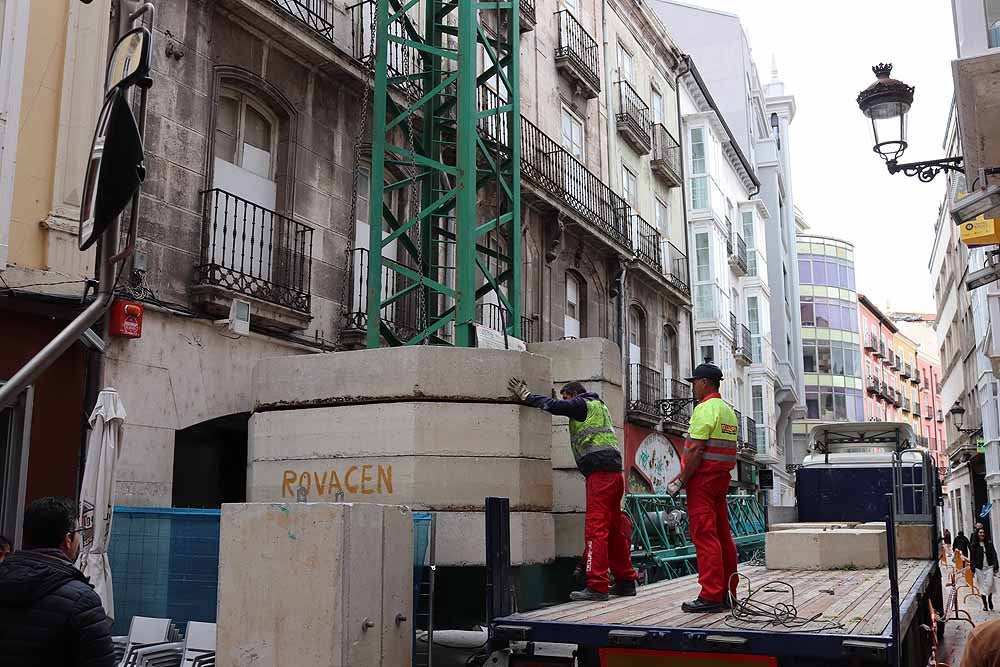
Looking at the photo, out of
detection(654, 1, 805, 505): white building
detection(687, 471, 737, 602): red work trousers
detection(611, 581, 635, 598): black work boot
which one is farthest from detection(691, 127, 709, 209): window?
detection(687, 471, 737, 602): red work trousers

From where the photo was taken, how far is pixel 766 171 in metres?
47.7

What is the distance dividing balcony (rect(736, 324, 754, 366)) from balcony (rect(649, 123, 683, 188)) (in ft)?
29.3

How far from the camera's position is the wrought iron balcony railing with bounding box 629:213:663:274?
24250 mm

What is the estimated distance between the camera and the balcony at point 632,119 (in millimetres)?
24469

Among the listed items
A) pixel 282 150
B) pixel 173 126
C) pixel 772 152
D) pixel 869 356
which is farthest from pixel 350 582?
pixel 869 356

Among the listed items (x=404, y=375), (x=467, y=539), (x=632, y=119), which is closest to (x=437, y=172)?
(x=404, y=375)

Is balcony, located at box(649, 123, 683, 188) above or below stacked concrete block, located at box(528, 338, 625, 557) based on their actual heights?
above

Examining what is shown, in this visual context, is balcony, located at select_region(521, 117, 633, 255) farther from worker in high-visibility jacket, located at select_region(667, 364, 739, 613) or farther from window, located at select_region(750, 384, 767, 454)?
window, located at select_region(750, 384, 767, 454)

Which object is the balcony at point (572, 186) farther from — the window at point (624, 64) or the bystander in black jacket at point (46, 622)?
the bystander in black jacket at point (46, 622)

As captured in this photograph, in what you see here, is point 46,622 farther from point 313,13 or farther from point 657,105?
point 657,105

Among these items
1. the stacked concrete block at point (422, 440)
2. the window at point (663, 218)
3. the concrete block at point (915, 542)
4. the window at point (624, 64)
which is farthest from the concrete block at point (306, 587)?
the window at point (663, 218)

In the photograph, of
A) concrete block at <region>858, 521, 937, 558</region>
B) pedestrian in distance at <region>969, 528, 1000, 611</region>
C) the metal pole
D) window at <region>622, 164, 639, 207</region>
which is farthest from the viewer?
window at <region>622, 164, 639, 207</region>

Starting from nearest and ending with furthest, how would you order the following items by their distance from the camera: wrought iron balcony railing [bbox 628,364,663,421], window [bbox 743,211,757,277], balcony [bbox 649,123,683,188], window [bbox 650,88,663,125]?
wrought iron balcony railing [bbox 628,364,663,421] → balcony [bbox 649,123,683,188] → window [bbox 650,88,663,125] → window [bbox 743,211,757,277]

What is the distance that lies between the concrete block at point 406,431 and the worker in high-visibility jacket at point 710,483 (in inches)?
88.0
